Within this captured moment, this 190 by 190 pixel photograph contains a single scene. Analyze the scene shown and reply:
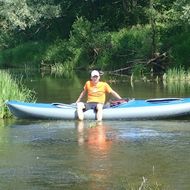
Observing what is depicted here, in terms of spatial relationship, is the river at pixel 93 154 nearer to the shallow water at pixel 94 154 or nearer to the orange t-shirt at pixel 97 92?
the shallow water at pixel 94 154

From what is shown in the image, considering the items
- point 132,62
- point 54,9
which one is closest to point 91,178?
point 132,62

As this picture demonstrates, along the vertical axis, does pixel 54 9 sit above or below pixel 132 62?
above

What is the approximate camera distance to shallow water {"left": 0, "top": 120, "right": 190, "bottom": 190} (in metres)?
8.19

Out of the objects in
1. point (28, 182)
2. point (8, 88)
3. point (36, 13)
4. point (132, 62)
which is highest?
point (36, 13)

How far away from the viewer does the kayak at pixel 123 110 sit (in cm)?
1405

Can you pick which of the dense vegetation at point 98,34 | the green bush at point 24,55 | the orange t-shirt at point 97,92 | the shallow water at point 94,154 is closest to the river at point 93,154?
the shallow water at point 94,154

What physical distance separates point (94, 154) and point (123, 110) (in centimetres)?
420

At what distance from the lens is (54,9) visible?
38.5 m

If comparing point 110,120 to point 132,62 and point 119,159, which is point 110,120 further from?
point 132,62

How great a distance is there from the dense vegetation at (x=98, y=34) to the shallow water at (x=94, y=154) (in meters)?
12.4

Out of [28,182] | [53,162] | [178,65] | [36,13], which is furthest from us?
[36,13]

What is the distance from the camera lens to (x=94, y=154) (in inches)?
393

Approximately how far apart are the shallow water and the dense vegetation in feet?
40.6

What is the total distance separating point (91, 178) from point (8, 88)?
7314mm
